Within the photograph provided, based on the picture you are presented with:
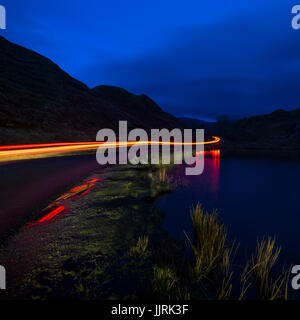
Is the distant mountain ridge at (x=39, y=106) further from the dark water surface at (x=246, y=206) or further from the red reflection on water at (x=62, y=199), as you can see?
the dark water surface at (x=246, y=206)

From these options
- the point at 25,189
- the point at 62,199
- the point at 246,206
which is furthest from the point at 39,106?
the point at 246,206

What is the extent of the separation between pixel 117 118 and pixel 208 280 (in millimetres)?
64473

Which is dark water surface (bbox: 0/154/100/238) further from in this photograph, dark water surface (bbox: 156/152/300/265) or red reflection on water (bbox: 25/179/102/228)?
dark water surface (bbox: 156/152/300/265)

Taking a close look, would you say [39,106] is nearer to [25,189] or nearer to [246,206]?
[25,189]

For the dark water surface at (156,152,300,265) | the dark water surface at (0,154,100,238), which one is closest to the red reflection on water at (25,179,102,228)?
the dark water surface at (0,154,100,238)

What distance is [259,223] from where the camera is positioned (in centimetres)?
842

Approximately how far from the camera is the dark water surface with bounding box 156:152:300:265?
705 cm

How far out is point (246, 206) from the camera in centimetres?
1066

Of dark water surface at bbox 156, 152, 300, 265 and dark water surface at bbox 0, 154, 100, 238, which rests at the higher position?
dark water surface at bbox 0, 154, 100, 238

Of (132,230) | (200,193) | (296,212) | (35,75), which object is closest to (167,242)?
(132,230)

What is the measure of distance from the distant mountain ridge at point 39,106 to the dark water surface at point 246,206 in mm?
26855

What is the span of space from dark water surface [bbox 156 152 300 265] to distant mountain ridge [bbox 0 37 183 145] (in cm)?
2686

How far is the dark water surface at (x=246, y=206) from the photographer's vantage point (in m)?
7.05
